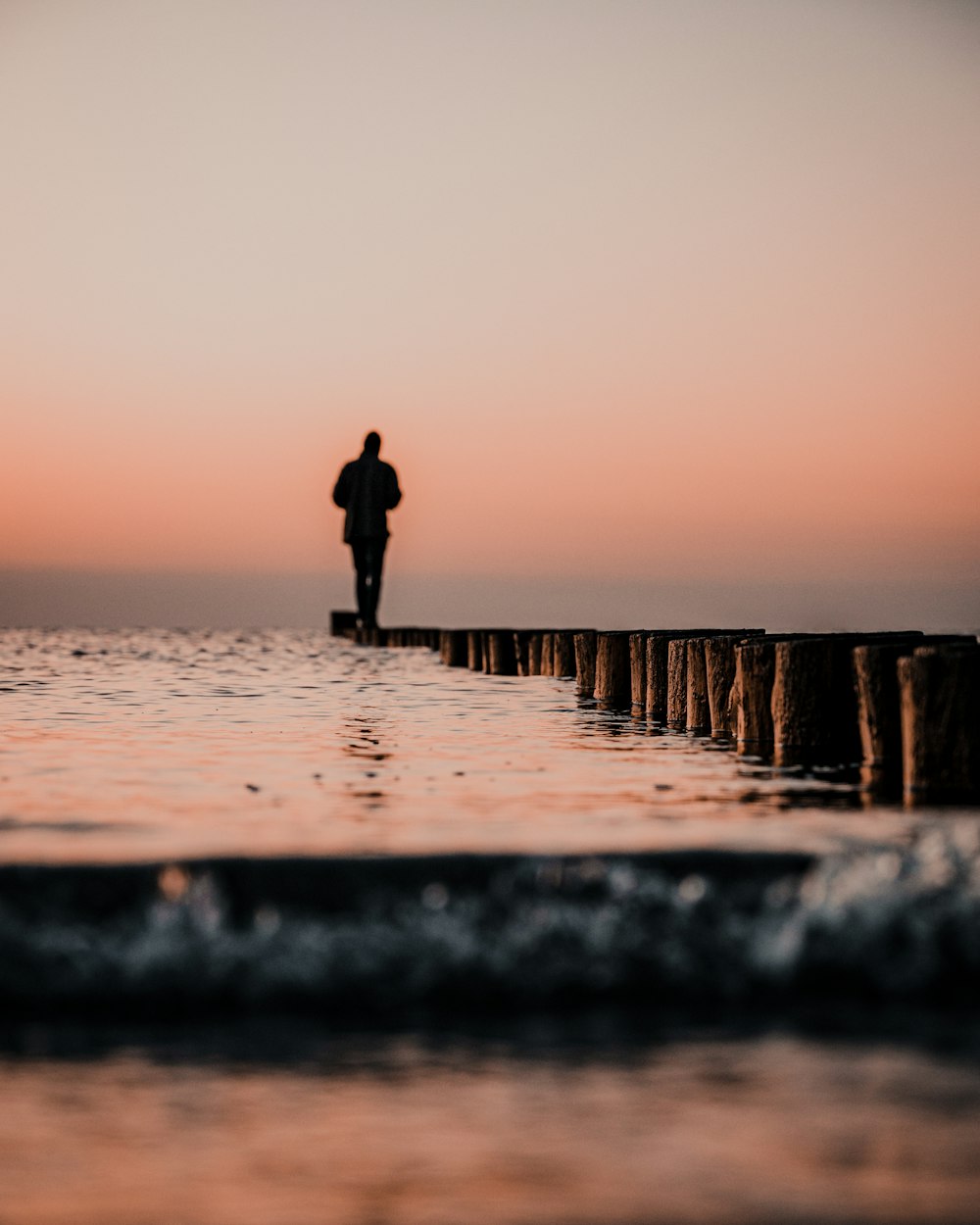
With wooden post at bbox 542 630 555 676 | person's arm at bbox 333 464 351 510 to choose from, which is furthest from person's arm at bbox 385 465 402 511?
wooden post at bbox 542 630 555 676

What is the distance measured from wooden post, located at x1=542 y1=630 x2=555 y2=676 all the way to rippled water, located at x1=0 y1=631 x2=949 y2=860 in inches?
135

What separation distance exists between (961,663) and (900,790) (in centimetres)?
50

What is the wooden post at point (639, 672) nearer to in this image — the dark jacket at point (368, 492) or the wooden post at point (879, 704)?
the wooden post at point (879, 704)

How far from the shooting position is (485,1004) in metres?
3.60

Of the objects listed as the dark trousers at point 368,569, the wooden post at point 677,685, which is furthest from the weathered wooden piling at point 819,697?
the dark trousers at point 368,569

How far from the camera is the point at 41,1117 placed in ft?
8.95

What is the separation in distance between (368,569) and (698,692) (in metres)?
12.9

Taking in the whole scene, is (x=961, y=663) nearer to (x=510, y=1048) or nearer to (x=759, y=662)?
(x=759, y=662)

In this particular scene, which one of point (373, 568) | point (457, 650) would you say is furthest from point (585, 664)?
point (373, 568)

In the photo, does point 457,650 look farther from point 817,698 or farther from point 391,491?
point 817,698

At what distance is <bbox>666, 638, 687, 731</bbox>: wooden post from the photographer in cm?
938

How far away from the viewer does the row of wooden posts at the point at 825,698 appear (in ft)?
19.4

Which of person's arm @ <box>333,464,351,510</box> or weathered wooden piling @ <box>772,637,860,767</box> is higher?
person's arm @ <box>333,464,351,510</box>

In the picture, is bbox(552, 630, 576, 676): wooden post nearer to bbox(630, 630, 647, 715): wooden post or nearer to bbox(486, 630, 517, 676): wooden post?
bbox(486, 630, 517, 676): wooden post
